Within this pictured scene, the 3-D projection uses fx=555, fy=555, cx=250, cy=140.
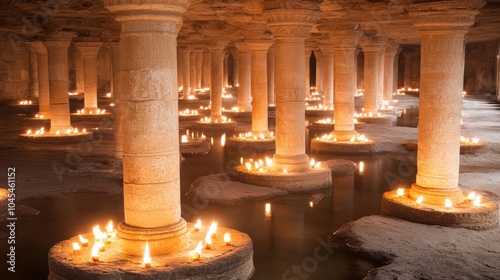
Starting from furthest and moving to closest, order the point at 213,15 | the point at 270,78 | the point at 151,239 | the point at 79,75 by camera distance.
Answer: the point at 79,75 → the point at 270,78 → the point at 213,15 → the point at 151,239

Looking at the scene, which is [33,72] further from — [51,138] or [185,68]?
[51,138]

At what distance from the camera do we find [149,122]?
21.0 ft

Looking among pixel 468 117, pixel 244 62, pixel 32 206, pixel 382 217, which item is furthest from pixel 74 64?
pixel 382 217

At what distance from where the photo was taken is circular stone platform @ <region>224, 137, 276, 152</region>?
16266 mm

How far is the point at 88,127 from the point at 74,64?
58.8ft

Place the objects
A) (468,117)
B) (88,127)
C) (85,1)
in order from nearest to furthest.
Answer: (85,1)
(88,127)
(468,117)

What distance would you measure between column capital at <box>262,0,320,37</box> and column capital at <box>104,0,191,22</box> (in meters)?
4.62

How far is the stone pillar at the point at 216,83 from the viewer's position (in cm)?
2145

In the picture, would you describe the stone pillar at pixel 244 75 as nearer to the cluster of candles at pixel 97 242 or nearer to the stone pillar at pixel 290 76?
the stone pillar at pixel 290 76

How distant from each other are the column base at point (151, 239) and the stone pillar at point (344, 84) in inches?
413

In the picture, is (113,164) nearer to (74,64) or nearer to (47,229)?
(47,229)

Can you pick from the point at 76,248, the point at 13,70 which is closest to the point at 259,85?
the point at 76,248

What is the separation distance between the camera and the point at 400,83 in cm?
4738

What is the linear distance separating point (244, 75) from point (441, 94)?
47.6 ft
